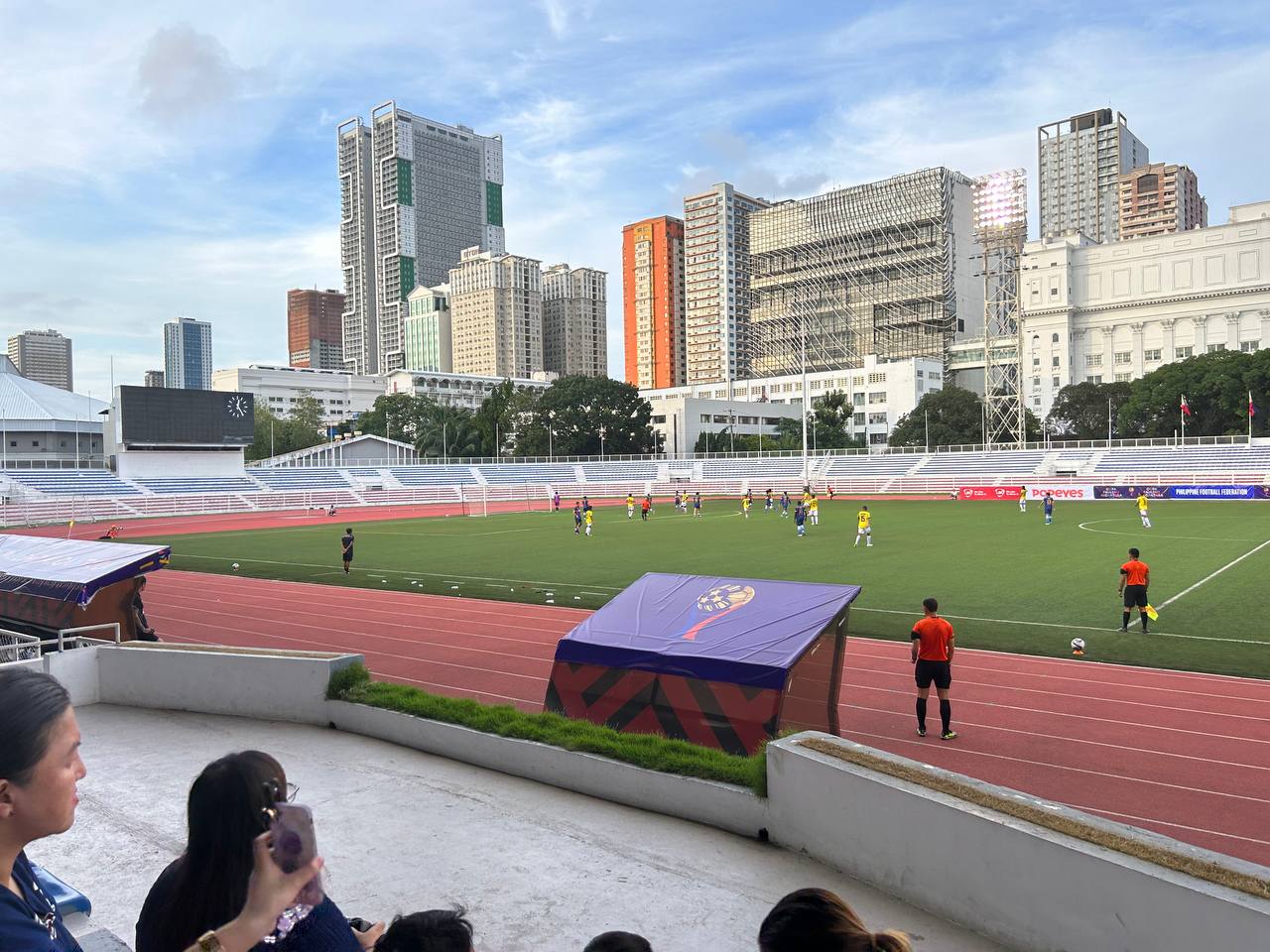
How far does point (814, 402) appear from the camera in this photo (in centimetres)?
13362

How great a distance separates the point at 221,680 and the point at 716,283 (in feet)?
608

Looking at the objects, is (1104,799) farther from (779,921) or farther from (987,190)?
(987,190)

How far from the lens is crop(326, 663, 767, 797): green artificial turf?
758 cm

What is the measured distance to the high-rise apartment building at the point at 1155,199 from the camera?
169 metres

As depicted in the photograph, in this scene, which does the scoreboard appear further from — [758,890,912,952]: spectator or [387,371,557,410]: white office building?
[387,371,557,410]: white office building

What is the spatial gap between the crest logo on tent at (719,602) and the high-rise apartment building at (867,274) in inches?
5118

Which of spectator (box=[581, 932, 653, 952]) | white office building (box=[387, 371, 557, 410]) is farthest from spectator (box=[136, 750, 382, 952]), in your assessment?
white office building (box=[387, 371, 557, 410])

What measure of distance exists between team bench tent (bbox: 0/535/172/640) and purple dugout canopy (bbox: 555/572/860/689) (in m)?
8.45

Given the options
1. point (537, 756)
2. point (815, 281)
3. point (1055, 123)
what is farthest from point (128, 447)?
point (1055, 123)

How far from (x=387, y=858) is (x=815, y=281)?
511 feet

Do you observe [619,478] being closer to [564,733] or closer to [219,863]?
[564,733]

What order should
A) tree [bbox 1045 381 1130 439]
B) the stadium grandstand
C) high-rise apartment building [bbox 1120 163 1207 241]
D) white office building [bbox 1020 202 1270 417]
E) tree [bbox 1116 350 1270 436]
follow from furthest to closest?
high-rise apartment building [bbox 1120 163 1207 241] → white office building [bbox 1020 202 1270 417] → tree [bbox 1045 381 1130 439] → tree [bbox 1116 350 1270 436] → the stadium grandstand

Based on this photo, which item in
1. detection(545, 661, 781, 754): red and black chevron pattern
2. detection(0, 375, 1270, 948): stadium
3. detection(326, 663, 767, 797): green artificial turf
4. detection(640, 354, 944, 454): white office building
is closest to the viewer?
detection(0, 375, 1270, 948): stadium

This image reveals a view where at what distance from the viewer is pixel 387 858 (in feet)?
22.5
